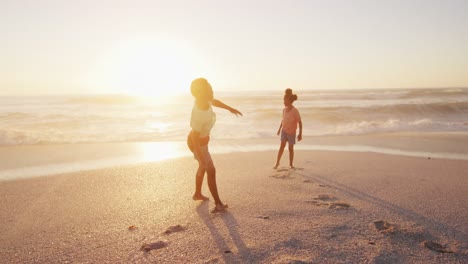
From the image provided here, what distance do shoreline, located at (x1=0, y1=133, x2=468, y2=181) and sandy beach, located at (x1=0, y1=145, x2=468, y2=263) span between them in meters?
1.21

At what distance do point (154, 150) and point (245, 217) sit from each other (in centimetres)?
651

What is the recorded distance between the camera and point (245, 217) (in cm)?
417

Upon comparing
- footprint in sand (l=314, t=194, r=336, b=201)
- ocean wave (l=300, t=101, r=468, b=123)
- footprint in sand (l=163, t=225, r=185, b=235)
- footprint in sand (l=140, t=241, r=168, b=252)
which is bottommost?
footprint in sand (l=163, t=225, r=185, b=235)

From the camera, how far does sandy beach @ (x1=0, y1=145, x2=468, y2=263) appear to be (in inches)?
126

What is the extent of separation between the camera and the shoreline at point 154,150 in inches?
309

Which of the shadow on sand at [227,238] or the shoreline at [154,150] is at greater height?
the shadow on sand at [227,238]

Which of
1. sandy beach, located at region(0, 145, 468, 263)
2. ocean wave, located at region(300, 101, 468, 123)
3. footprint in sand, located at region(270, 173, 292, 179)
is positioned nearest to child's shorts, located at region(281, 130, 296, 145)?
sandy beach, located at region(0, 145, 468, 263)

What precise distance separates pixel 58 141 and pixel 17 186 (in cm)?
660

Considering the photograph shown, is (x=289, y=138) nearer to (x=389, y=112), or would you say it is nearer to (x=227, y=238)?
(x=227, y=238)

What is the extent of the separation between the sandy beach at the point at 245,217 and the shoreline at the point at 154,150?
1205mm

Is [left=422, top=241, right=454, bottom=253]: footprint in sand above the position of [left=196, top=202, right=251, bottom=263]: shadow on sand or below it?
above

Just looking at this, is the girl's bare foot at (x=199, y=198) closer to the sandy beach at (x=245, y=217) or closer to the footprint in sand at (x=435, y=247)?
the sandy beach at (x=245, y=217)

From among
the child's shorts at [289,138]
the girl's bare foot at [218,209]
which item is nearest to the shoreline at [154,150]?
the child's shorts at [289,138]

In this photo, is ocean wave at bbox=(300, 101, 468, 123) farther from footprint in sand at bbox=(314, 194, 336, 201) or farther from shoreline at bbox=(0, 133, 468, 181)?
footprint in sand at bbox=(314, 194, 336, 201)
